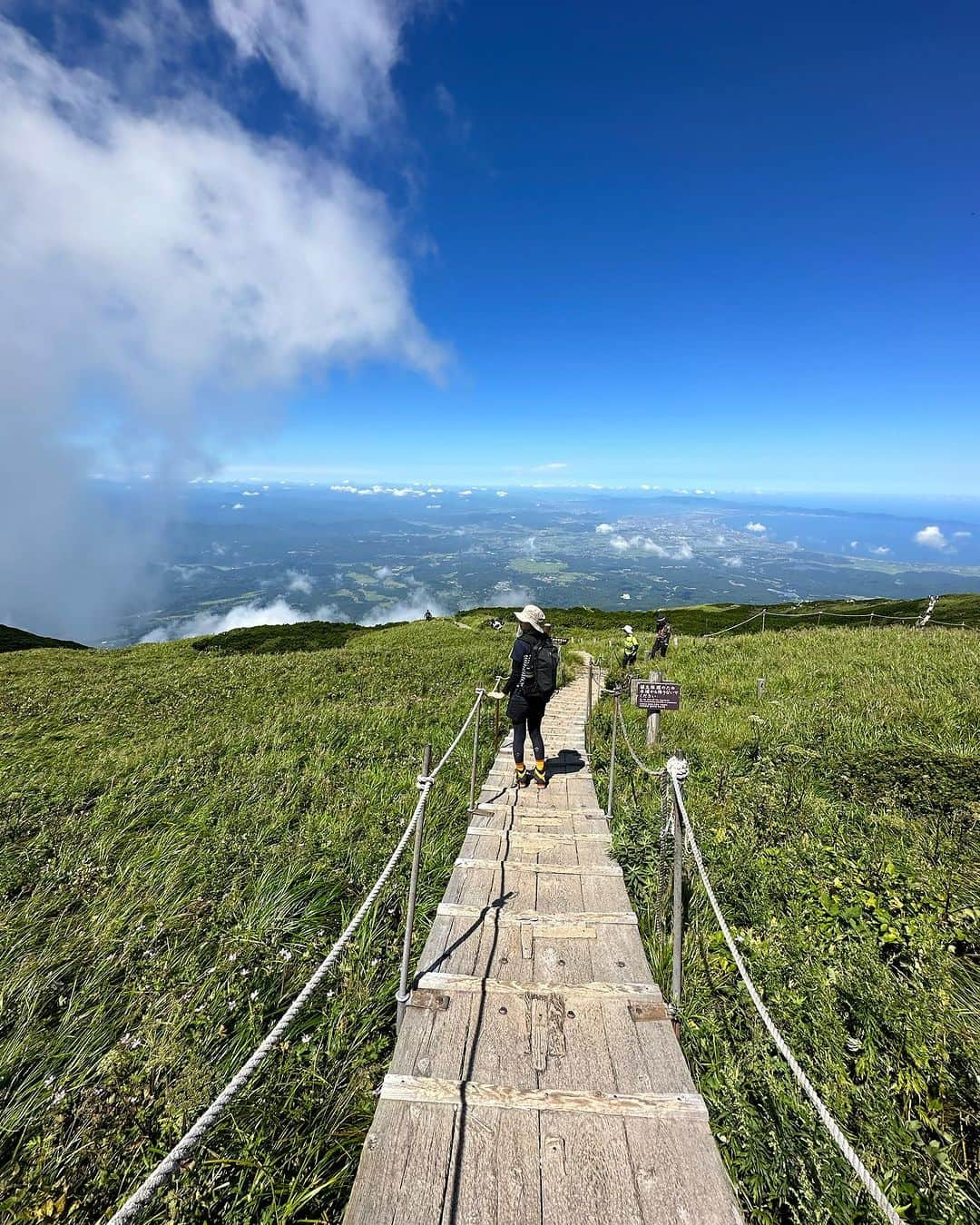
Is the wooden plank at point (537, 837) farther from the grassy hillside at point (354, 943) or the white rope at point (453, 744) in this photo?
the white rope at point (453, 744)

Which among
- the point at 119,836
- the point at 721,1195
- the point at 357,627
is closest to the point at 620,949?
the point at 721,1195

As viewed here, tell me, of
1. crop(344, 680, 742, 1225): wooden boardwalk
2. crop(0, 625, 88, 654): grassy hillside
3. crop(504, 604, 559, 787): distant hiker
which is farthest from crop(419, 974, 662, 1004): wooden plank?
crop(0, 625, 88, 654): grassy hillside

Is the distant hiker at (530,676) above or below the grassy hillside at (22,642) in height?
above

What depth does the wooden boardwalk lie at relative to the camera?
8.36 feet

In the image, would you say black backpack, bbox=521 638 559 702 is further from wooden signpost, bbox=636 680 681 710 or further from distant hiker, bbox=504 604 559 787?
wooden signpost, bbox=636 680 681 710

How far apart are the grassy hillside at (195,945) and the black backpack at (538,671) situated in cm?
193

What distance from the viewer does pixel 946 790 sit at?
643 cm

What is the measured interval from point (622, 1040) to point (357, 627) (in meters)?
33.1

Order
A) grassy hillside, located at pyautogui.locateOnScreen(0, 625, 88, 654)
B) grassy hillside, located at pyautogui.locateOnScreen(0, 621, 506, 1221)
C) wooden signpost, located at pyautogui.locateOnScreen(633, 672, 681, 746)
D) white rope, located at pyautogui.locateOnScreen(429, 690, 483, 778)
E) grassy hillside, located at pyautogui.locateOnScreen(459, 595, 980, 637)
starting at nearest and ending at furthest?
Answer: grassy hillside, located at pyautogui.locateOnScreen(0, 621, 506, 1221) → white rope, located at pyautogui.locateOnScreen(429, 690, 483, 778) → wooden signpost, located at pyautogui.locateOnScreen(633, 672, 681, 746) → grassy hillside, located at pyautogui.locateOnScreen(0, 625, 88, 654) → grassy hillside, located at pyautogui.locateOnScreen(459, 595, 980, 637)

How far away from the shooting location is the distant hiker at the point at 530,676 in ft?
23.9

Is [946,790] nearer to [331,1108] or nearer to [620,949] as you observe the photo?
[620,949]

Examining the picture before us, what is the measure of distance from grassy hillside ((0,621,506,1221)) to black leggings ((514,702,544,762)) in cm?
→ 115

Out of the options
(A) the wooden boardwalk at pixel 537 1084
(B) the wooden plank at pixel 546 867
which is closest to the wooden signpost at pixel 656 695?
(B) the wooden plank at pixel 546 867

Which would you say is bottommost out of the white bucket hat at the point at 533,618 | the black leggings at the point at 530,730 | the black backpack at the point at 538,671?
the black leggings at the point at 530,730
